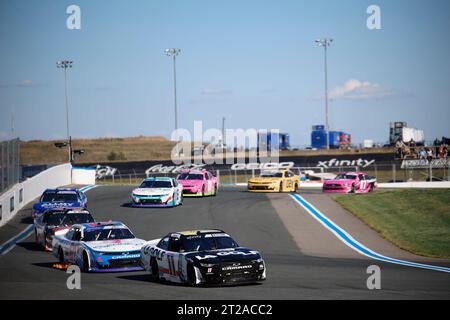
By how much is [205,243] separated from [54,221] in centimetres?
911

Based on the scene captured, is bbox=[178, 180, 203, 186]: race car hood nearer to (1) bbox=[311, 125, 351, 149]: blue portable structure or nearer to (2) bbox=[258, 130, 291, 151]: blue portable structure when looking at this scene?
(2) bbox=[258, 130, 291, 151]: blue portable structure

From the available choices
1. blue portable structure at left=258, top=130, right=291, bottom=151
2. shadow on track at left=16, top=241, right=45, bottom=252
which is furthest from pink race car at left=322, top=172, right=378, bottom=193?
blue portable structure at left=258, top=130, right=291, bottom=151

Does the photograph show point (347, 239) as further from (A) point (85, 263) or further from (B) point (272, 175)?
(B) point (272, 175)

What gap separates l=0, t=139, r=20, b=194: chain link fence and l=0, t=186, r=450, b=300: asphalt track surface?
12.4ft

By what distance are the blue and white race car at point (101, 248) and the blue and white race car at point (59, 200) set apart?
30.0 feet

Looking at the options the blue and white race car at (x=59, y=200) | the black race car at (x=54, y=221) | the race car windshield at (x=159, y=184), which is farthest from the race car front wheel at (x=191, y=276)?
the race car windshield at (x=159, y=184)

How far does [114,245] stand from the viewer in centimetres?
1939

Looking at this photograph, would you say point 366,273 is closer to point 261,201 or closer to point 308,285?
point 308,285

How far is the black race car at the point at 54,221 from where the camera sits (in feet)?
80.3

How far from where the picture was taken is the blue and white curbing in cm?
2136

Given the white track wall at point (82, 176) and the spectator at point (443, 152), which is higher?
the spectator at point (443, 152)

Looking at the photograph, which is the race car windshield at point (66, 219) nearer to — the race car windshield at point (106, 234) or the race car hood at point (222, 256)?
the race car windshield at point (106, 234)

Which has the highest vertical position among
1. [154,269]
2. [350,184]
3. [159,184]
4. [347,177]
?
[159,184]

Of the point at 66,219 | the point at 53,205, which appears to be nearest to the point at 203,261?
the point at 66,219
